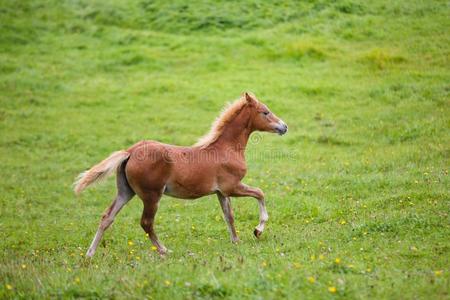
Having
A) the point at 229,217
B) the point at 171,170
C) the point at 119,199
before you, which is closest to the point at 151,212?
the point at 119,199

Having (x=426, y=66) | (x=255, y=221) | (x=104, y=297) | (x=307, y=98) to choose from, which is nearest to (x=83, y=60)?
(x=307, y=98)

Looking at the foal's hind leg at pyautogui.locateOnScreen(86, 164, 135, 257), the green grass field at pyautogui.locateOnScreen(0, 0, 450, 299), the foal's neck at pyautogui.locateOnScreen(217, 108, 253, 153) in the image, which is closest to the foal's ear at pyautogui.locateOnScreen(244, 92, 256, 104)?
the foal's neck at pyautogui.locateOnScreen(217, 108, 253, 153)

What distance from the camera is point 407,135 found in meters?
18.0

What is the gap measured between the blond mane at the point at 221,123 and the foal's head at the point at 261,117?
0.54 ft

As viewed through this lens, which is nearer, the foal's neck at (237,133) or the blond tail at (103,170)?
the blond tail at (103,170)

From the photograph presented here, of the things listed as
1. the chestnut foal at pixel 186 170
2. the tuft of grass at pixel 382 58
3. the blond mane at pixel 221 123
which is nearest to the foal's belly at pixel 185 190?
A: the chestnut foal at pixel 186 170

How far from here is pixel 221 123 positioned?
1166cm

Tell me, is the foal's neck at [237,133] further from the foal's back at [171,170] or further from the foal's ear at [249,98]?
the foal's back at [171,170]

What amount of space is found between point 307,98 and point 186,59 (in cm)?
732

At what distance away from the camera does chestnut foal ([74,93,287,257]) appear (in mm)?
10375

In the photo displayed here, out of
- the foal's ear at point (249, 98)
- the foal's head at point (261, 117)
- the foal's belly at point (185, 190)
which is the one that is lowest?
the foal's belly at point (185, 190)

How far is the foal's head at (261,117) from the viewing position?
11812 mm

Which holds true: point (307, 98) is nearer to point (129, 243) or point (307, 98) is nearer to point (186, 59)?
point (186, 59)

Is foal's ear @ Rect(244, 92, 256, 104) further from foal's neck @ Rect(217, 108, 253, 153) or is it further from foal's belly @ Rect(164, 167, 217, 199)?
foal's belly @ Rect(164, 167, 217, 199)
